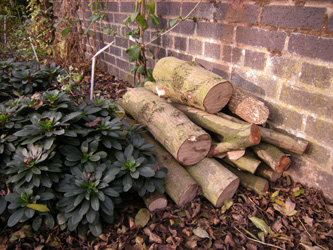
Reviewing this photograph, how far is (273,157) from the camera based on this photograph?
89.1 inches

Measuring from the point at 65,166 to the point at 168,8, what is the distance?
7.96 ft

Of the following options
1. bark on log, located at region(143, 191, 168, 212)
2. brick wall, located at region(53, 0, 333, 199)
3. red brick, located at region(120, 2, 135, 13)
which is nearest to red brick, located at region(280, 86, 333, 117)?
brick wall, located at region(53, 0, 333, 199)

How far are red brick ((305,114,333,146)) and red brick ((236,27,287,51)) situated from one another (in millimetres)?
654

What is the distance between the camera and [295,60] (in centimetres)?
220

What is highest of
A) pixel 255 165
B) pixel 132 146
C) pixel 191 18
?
pixel 191 18

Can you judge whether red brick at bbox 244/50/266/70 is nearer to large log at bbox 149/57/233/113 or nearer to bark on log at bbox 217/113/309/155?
large log at bbox 149/57/233/113

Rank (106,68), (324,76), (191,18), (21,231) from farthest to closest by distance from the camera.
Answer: (106,68) → (191,18) → (324,76) → (21,231)

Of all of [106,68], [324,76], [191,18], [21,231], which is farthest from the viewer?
[106,68]

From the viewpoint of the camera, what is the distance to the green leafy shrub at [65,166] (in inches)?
70.0

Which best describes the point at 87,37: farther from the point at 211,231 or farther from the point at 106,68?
the point at 211,231

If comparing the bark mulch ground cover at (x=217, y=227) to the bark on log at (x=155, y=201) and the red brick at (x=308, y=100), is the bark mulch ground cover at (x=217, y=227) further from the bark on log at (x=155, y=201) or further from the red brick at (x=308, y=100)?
the red brick at (x=308, y=100)

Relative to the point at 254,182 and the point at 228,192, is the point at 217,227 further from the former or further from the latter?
the point at 254,182

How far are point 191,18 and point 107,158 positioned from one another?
190 centimetres

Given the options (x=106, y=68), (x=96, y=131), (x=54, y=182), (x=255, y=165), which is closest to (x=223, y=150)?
(x=255, y=165)
